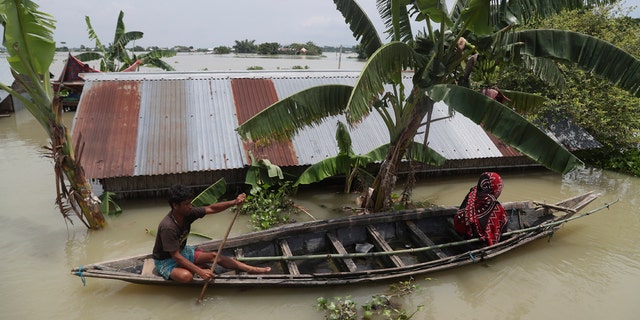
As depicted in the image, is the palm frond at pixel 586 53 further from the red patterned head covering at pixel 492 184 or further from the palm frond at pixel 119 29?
the palm frond at pixel 119 29

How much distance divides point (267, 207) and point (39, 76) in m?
4.10

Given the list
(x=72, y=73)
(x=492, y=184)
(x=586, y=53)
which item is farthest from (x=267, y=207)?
(x=72, y=73)

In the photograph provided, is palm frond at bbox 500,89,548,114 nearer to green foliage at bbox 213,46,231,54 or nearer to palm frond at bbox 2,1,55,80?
palm frond at bbox 2,1,55,80

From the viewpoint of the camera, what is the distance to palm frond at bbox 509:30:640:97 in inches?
193

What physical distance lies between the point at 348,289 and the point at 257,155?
11.9ft

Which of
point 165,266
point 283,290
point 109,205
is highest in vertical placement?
point 165,266

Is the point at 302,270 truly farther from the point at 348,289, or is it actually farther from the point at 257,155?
the point at 257,155

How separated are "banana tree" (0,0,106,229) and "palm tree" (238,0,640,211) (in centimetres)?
265

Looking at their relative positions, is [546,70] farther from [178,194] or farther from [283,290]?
[178,194]

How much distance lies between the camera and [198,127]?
814 cm

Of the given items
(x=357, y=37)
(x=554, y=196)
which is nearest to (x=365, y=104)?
(x=357, y=37)

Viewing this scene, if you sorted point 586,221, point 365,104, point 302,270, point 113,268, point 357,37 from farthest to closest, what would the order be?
point 586,221 < point 357,37 < point 302,270 < point 365,104 < point 113,268

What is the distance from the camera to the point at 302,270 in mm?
5352

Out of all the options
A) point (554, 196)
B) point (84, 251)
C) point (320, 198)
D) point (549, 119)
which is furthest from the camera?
point (549, 119)
